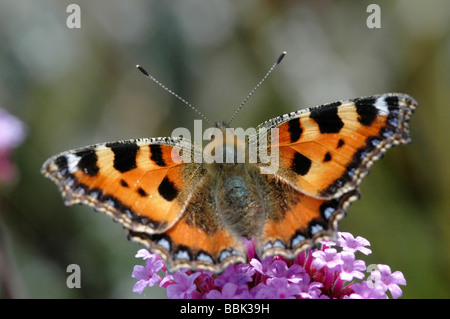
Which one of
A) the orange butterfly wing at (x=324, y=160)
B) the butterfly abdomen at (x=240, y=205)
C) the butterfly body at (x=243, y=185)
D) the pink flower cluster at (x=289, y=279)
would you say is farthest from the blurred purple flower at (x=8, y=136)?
the orange butterfly wing at (x=324, y=160)

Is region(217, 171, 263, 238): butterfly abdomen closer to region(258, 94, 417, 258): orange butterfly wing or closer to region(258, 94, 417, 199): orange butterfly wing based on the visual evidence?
region(258, 94, 417, 258): orange butterfly wing

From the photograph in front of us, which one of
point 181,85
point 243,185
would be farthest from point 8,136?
point 243,185

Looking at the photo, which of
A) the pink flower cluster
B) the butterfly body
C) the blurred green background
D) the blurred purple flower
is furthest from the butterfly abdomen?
the blurred purple flower

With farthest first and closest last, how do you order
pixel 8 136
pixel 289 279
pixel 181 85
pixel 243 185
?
1. pixel 181 85
2. pixel 8 136
3. pixel 243 185
4. pixel 289 279

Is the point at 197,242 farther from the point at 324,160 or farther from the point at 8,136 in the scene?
the point at 8,136

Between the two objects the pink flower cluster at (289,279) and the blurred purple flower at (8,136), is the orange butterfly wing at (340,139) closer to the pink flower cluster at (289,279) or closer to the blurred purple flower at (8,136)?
the pink flower cluster at (289,279)

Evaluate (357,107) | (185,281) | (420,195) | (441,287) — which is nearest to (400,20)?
(420,195)
